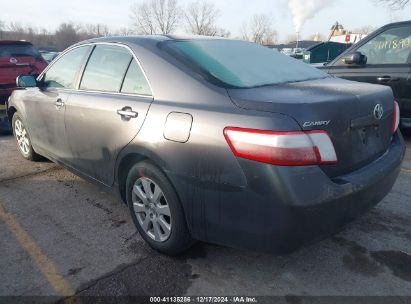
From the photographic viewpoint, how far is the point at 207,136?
2182 millimetres

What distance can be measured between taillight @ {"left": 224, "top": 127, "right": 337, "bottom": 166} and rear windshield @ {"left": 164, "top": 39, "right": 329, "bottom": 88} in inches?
19.5

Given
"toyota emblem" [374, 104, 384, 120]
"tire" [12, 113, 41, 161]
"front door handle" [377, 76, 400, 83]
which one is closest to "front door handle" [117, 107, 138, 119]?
"toyota emblem" [374, 104, 384, 120]

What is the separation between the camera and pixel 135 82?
2.83m

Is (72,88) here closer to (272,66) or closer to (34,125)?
(34,125)

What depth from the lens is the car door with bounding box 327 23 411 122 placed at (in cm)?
516

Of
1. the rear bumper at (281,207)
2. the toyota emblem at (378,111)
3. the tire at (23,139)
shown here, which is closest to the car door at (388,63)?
the toyota emblem at (378,111)

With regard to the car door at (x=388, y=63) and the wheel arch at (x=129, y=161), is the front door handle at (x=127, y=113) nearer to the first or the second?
the wheel arch at (x=129, y=161)

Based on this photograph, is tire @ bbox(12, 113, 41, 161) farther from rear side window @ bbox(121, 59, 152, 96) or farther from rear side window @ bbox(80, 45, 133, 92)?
rear side window @ bbox(121, 59, 152, 96)

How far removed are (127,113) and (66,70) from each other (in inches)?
59.4

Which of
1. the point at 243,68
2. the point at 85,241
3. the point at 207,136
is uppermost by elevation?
the point at 243,68

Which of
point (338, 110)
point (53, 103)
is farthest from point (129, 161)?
point (338, 110)

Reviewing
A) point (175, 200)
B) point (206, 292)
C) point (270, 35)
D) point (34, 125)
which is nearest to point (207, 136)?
point (175, 200)

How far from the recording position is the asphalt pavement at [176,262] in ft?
7.77

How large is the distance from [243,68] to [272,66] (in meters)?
0.38
